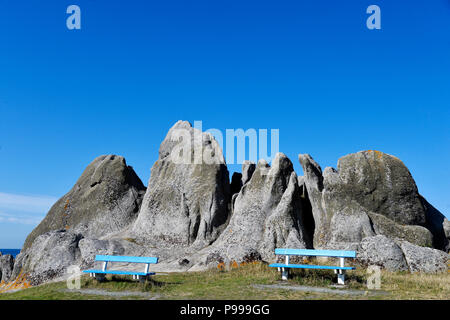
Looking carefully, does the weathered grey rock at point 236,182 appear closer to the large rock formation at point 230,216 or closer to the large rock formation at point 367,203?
the large rock formation at point 230,216

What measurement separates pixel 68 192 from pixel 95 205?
357cm

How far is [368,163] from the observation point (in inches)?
931

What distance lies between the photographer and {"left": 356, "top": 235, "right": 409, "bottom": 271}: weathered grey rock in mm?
16438

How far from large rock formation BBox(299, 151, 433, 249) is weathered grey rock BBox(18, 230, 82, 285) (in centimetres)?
1285

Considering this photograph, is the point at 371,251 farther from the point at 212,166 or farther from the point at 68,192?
the point at 68,192

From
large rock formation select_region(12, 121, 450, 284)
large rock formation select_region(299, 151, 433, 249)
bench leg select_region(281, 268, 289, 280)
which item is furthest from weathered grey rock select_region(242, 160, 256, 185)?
bench leg select_region(281, 268, 289, 280)

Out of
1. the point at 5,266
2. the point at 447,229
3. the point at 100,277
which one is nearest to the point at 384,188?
the point at 447,229

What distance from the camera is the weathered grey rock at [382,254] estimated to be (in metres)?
16.4

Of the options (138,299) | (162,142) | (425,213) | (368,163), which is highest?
(162,142)

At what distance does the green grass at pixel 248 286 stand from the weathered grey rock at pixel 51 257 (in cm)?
717

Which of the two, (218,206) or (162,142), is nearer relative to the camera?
(218,206)

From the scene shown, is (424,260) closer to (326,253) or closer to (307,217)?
(326,253)

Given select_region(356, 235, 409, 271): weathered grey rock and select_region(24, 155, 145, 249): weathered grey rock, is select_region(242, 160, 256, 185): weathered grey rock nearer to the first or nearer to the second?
select_region(24, 155, 145, 249): weathered grey rock

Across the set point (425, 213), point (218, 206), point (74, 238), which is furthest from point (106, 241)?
point (425, 213)
